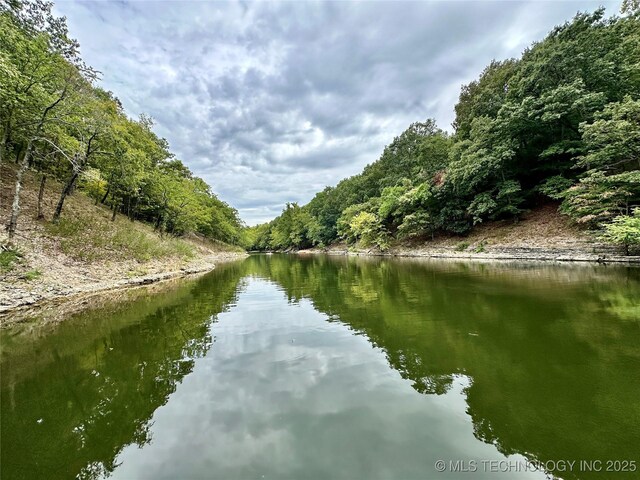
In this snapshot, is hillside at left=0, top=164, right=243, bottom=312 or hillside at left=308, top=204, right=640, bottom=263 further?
hillside at left=308, top=204, right=640, bottom=263

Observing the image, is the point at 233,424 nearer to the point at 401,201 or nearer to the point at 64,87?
the point at 64,87

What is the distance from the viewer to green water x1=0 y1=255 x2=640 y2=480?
2.93 meters

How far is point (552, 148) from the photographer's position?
24.8 m

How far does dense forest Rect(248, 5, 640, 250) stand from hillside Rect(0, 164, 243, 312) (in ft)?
83.6

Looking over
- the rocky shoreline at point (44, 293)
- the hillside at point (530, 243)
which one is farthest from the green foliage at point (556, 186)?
the rocky shoreline at point (44, 293)

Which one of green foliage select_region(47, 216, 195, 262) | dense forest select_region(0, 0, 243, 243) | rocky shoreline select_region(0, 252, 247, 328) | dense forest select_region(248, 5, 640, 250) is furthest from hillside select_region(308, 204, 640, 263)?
dense forest select_region(0, 0, 243, 243)

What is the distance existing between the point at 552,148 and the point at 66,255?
3470cm

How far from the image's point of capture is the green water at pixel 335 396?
293 cm

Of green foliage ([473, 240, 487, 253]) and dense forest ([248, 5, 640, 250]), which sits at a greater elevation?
dense forest ([248, 5, 640, 250])

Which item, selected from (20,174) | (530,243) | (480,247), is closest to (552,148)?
(530,243)

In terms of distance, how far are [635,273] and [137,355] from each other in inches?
715

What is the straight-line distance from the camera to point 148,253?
20.7m

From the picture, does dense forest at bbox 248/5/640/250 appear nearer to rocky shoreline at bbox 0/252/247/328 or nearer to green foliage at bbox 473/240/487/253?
green foliage at bbox 473/240/487/253

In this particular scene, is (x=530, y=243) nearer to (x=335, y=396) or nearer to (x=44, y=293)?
(x=335, y=396)
